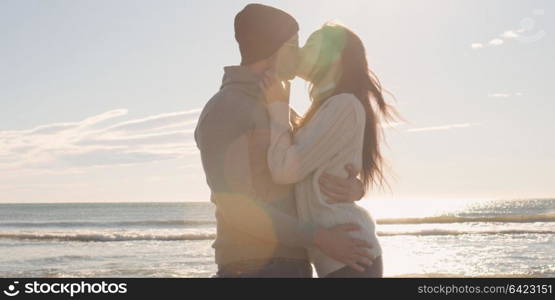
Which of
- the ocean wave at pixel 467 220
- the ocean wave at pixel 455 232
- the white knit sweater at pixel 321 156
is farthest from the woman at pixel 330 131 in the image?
the ocean wave at pixel 467 220

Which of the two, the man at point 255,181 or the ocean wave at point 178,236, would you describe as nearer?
the man at point 255,181

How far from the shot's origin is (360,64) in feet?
9.85

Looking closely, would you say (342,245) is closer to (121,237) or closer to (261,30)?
(261,30)

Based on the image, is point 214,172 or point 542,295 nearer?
point 214,172

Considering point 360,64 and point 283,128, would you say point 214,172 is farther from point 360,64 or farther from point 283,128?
point 360,64

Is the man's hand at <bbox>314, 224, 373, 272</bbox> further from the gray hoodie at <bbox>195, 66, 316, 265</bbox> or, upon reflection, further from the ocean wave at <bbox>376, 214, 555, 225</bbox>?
the ocean wave at <bbox>376, 214, 555, 225</bbox>

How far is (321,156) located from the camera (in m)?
2.80

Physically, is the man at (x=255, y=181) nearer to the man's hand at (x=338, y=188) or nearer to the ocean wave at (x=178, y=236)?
the man's hand at (x=338, y=188)

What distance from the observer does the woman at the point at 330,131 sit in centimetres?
278

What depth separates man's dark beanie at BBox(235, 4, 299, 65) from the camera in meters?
2.78

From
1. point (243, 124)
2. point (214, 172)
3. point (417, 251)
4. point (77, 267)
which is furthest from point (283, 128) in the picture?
point (417, 251)

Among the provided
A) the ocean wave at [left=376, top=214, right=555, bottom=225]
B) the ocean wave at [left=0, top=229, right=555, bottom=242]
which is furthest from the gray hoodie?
the ocean wave at [left=376, top=214, right=555, bottom=225]

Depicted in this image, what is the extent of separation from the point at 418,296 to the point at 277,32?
4.81ft

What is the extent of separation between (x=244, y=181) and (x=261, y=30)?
67 cm
